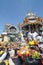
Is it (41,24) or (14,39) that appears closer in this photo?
(14,39)

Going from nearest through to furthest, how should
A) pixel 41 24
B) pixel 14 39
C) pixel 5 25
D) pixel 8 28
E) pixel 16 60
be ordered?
pixel 16 60 → pixel 14 39 → pixel 8 28 → pixel 5 25 → pixel 41 24

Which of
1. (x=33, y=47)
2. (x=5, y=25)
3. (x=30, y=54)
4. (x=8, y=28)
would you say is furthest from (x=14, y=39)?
(x=30, y=54)

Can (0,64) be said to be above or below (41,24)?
below

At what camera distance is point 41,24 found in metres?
37.7

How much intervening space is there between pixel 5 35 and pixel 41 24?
12278 millimetres

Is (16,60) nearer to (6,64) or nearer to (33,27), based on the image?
(6,64)

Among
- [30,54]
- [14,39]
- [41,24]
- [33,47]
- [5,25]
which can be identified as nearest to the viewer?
[30,54]

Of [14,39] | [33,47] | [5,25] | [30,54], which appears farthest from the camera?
[5,25]

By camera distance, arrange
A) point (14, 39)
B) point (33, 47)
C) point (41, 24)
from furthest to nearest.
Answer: point (41, 24) < point (14, 39) < point (33, 47)

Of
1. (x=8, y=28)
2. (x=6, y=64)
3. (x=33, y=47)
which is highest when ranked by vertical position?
(x=8, y=28)

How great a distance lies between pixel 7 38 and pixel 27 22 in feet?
37.2

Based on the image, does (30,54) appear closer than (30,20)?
Yes

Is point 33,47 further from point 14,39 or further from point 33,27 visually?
point 33,27

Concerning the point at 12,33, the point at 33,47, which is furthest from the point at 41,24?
the point at 33,47
